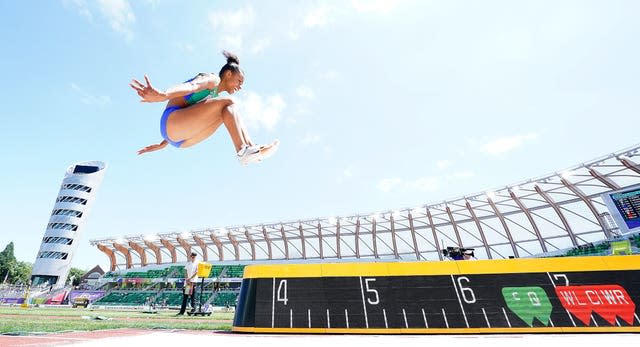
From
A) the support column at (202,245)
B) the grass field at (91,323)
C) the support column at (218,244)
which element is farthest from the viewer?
the support column at (202,245)

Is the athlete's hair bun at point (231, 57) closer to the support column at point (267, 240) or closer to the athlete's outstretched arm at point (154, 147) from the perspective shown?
the athlete's outstretched arm at point (154, 147)

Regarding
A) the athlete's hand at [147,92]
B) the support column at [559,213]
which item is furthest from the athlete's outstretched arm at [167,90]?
the support column at [559,213]

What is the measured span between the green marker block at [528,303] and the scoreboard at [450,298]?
0.05ft

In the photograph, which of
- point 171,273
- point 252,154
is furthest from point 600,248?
point 171,273

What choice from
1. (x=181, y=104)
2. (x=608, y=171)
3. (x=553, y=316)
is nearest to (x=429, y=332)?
(x=553, y=316)

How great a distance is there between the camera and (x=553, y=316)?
4957 millimetres

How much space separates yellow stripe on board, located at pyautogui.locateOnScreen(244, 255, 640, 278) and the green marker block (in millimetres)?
358

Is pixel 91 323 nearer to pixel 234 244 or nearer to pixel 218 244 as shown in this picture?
pixel 234 244

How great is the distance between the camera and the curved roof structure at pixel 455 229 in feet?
66.7

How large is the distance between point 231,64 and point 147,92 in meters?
1.32

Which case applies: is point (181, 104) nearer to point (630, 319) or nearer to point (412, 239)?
point (630, 319)

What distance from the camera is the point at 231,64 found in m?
3.85

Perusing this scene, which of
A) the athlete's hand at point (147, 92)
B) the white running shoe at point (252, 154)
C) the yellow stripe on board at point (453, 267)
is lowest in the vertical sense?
the yellow stripe on board at point (453, 267)

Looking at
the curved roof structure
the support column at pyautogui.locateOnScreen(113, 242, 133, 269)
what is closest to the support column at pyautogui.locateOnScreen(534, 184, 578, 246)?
the curved roof structure
